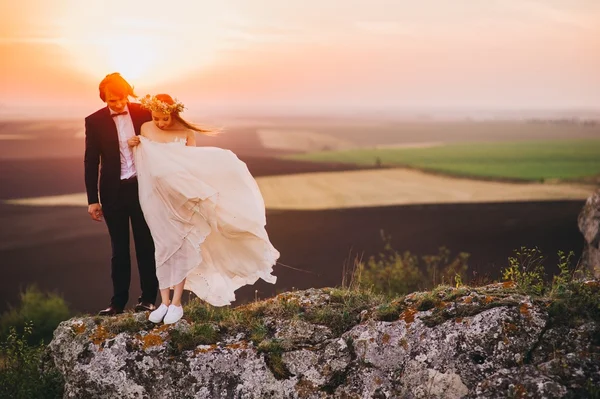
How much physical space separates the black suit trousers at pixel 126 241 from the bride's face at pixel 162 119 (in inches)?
26.7

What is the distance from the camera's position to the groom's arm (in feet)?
23.5

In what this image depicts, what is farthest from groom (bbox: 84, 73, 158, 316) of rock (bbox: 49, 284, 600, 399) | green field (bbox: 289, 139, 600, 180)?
green field (bbox: 289, 139, 600, 180)

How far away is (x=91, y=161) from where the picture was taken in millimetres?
7234

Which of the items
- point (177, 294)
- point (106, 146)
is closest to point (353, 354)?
point (177, 294)

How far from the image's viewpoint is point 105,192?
7.18m

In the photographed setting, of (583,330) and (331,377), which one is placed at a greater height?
(583,330)

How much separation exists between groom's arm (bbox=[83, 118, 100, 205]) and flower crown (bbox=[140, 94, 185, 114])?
75cm

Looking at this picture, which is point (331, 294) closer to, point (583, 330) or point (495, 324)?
point (495, 324)

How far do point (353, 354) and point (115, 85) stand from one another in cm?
366

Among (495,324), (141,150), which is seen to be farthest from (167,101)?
(495,324)

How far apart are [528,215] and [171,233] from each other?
35718 millimetres

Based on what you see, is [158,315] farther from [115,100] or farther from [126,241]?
[115,100]

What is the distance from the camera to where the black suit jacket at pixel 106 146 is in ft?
23.3

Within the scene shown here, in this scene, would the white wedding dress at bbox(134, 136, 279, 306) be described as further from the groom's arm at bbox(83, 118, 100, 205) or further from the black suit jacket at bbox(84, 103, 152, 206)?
the groom's arm at bbox(83, 118, 100, 205)
